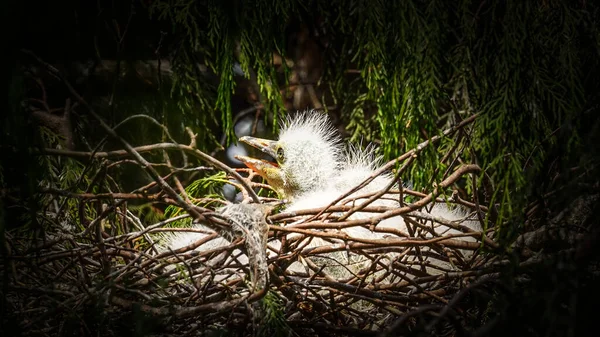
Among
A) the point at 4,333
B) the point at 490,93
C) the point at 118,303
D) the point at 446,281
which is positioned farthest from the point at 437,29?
the point at 4,333

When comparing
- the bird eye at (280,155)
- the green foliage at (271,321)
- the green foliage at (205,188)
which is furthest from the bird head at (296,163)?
the green foliage at (271,321)

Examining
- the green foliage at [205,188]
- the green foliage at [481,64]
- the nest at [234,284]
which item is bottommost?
the nest at [234,284]

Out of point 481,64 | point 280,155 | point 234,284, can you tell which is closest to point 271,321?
point 234,284

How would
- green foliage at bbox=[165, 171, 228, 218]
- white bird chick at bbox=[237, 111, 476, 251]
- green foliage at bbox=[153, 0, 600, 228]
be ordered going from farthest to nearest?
white bird chick at bbox=[237, 111, 476, 251]
green foliage at bbox=[165, 171, 228, 218]
green foliage at bbox=[153, 0, 600, 228]

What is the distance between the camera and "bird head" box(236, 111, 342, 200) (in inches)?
74.7

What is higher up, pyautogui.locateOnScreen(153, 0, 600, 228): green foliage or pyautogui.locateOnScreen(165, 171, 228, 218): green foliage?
pyautogui.locateOnScreen(165, 171, 228, 218): green foliage

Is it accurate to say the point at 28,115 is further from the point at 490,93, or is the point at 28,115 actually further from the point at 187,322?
the point at 490,93

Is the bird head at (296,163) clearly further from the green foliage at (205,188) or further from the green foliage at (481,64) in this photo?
the green foliage at (481,64)

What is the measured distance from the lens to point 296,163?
189 centimetres

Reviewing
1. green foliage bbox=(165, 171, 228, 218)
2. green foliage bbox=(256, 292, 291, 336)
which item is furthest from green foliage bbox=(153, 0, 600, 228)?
green foliage bbox=(256, 292, 291, 336)

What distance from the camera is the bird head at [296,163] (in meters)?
1.90

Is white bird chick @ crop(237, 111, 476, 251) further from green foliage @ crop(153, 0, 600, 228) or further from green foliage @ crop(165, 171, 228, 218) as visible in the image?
green foliage @ crop(153, 0, 600, 228)

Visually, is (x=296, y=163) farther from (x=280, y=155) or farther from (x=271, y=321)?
(x=271, y=321)

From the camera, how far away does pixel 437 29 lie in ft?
4.11
